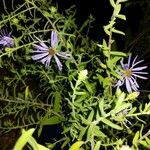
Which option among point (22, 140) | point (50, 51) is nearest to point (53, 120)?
point (50, 51)

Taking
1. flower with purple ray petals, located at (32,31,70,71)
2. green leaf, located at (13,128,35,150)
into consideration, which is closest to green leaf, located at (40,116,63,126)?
flower with purple ray petals, located at (32,31,70,71)

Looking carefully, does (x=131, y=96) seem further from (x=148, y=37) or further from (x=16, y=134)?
(x=16, y=134)

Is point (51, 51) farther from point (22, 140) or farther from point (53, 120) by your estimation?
point (22, 140)

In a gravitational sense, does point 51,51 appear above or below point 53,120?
above

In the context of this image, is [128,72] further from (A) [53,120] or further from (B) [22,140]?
(B) [22,140]

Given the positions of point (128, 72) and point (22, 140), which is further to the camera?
point (128, 72)

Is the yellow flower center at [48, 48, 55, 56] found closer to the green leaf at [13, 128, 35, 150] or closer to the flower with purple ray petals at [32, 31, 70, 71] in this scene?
the flower with purple ray petals at [32, 31, 70, 71]

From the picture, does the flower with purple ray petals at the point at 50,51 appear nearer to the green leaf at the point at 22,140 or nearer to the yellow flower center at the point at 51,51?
the yellow flower center at the point at 51,51

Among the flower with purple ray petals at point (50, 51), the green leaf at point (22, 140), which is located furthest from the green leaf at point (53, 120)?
the green leaf at point (22, 140)

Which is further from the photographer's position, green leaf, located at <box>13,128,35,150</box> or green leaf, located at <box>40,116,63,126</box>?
green leaf, located at <box>40,116,63,126</box>

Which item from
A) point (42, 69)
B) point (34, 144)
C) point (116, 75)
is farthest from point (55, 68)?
point (34, 144)

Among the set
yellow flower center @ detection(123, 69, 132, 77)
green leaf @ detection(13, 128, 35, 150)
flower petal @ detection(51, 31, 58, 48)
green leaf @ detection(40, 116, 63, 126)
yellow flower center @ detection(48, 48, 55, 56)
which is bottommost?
green leaf @ detection(40, 116, 63, 126)
